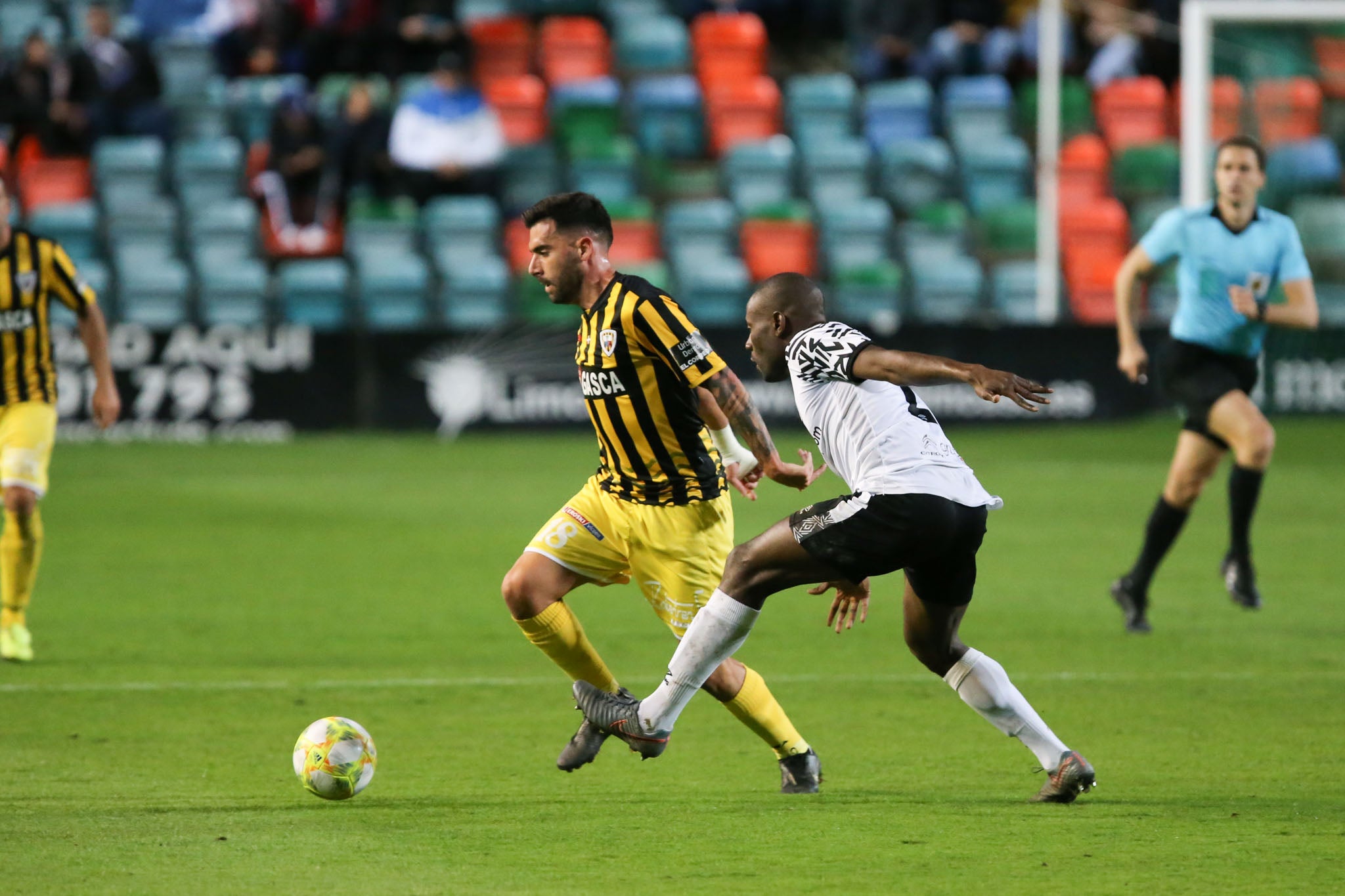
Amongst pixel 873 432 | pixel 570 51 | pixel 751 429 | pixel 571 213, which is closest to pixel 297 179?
pixel 570 51

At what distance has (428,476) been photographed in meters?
15.1

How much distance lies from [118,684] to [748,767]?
281 cm

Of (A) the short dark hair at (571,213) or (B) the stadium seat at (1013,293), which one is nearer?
(A) the short dark hair at (571,213)

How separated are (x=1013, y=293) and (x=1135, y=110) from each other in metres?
3.18

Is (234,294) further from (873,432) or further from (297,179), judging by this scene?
(873,432)

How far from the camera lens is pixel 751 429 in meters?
5.41

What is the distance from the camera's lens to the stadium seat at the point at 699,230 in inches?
775

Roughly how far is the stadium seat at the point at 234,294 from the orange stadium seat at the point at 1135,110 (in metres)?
9.89

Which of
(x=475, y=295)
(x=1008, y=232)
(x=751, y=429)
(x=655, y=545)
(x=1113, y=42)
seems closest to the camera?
(x=751, y=429)

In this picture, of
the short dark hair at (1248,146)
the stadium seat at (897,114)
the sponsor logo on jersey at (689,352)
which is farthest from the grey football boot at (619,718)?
the stadium seat at (897,114)

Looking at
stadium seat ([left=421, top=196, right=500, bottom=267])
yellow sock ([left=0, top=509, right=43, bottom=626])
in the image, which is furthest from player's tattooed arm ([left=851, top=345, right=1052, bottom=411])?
stadium seat ([left=421, top=196, right=500, bottom=267])

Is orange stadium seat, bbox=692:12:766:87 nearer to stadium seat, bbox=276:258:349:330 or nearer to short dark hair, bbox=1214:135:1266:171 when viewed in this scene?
stadium seat, bbox=276:258:349:330

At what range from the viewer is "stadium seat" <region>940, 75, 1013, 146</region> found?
21156 millimetres

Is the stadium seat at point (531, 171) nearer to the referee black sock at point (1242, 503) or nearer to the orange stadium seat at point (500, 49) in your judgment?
the orange stadium seat at point (500, 49)
